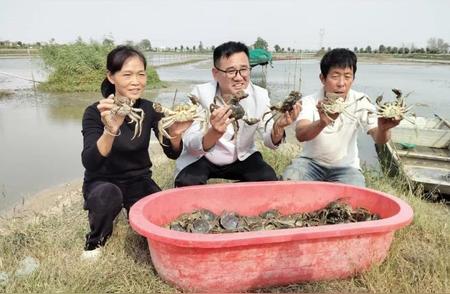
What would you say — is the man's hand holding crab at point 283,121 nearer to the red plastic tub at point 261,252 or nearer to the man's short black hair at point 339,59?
the man's short black hair at point 339,59

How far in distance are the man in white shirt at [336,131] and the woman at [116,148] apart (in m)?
1.52

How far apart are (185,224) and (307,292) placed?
3.78ft

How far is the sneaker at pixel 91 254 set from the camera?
3.36 m

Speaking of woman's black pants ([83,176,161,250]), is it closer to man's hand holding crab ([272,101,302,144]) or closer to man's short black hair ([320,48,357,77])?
man's hand holding crab ([272,101,302,144])

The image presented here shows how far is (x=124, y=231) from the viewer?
3920 mm

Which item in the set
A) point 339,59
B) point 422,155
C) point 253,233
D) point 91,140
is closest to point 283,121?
point 339,59

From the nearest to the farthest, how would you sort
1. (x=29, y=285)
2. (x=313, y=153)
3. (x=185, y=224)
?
(x=29, y=285), (x=185, y=224), (x=313, y=153)

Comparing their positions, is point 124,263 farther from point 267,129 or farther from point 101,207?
point 267,129

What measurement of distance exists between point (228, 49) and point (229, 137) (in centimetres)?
93

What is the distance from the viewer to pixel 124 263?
10.9 feet

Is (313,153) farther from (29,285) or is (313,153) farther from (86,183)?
(29,285)

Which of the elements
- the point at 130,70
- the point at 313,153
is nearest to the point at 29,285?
the point at 130,70

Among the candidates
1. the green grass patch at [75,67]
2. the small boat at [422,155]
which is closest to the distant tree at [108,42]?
the green grass patch at [75,67]

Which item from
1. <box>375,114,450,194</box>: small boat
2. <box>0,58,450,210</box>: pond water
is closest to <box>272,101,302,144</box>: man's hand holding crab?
<box>375,114,450,194</box>: small boat
